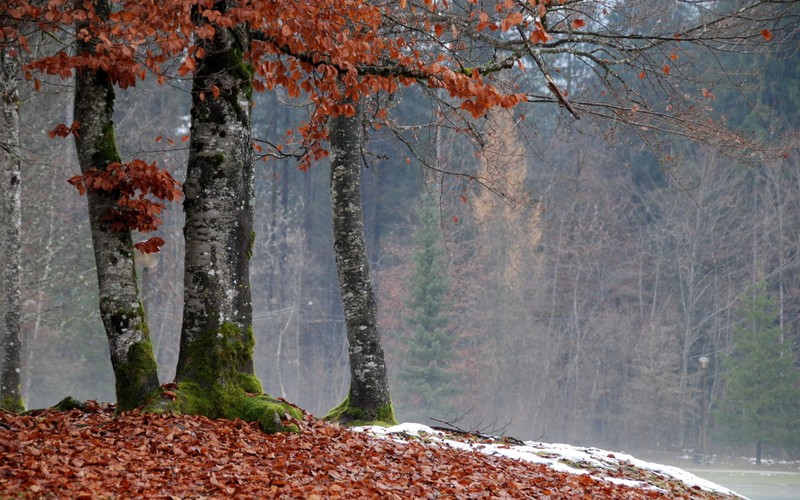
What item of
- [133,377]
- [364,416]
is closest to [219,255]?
[133,377]

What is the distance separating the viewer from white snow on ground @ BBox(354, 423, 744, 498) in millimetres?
9273

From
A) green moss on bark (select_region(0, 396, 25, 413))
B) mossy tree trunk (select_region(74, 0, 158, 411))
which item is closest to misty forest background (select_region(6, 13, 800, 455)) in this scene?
green moss on bark (select_region(0, 396, 25, 413))

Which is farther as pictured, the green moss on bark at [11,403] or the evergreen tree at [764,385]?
the evergreen tree at [764,385]

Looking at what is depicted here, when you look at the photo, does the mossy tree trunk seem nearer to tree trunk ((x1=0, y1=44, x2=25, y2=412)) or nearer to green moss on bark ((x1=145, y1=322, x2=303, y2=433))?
green moss on bark ((x1=145, y1=322, x2=303, y2=433))

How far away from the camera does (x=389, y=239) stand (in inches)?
1668

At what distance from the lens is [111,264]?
7.51 metres

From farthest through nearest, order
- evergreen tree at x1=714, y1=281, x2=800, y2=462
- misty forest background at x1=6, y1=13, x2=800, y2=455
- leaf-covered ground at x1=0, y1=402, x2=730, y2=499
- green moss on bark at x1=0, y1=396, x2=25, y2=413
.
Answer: misty forest background at x1=6, y1=13, x2=800, y2=455, evergreen tree at x1=714, y1=281, x2=800, y2=462, green moss on bark at x1=0, y1=396, x2=25, y2=413, leaf-covered ground at x1=0, y1=402, x2=730, y2=499

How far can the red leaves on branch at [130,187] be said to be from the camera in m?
7.35

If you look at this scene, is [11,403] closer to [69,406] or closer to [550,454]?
[69,406]

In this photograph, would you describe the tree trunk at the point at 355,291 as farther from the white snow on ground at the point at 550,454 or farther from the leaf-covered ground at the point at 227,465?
the leaf-covered ground at the point at 227,465

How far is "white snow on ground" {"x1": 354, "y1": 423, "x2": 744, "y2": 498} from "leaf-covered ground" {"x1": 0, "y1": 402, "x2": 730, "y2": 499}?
78 cm

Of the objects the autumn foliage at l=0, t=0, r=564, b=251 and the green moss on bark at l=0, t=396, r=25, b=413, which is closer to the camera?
the autumn foliage at l=0, t=0, r=564, b=251

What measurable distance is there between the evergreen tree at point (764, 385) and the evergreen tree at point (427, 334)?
1125 cm

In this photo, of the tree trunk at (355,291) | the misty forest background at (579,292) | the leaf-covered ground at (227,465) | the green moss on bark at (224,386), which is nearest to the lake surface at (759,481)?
the misty forest background at (579,292)
